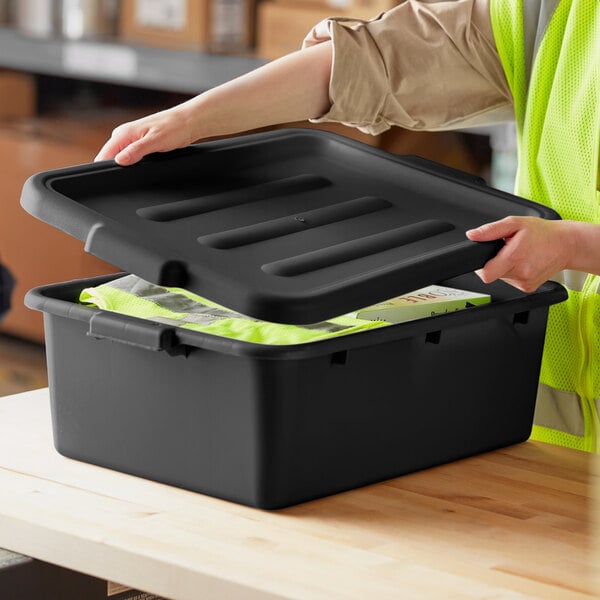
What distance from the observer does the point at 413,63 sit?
1.35 meters

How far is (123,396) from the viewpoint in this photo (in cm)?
107

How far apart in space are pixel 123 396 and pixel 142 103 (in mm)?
2585

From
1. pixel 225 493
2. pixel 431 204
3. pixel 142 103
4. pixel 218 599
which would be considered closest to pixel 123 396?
pixel 225 493

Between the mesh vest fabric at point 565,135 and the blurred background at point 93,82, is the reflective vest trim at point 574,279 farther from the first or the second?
the blurred background at point 93,82

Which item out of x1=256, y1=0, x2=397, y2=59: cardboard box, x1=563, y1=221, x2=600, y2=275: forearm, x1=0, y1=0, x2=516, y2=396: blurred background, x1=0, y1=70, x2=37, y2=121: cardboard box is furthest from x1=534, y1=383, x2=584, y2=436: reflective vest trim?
x1=0, y1=70, x2=37, y2=121: cardboard box

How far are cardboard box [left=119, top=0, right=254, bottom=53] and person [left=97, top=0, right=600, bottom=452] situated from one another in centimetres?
180

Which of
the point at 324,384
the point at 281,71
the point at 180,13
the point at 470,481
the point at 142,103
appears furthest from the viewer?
the point at 142,103

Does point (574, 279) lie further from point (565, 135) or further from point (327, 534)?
point (327, 534)

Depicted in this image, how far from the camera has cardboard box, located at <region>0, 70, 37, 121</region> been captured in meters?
3.54

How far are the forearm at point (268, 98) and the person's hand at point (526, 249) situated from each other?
1.08 ft

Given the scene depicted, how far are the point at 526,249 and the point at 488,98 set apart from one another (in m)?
0.37

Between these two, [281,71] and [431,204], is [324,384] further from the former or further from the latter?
[281,71]

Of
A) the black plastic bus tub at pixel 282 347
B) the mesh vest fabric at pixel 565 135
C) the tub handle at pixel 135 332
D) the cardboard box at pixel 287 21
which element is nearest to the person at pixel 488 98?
the mesh vest fabric at pixel 565 135

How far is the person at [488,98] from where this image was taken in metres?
1.26
